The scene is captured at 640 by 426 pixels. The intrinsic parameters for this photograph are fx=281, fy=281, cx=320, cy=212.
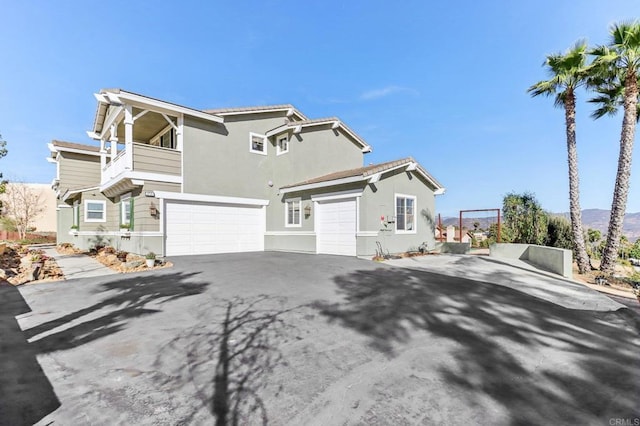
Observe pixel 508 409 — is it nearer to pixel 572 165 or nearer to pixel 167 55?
pixel 572 165

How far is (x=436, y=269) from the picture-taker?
A: 8.98m

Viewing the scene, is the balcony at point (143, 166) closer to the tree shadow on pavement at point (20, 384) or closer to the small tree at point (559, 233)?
the tree shadow on pavement at point (20, 384)

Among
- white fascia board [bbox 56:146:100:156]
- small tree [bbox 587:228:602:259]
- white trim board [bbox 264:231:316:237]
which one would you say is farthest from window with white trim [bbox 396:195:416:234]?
white fascia board [bbox 56:146:100:156]

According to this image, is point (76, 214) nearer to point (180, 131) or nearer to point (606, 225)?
point (180, 131)

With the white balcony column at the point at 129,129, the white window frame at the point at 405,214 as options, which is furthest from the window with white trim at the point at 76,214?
the white window frame at the point at 405,214

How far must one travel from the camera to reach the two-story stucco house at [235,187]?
11266 mm

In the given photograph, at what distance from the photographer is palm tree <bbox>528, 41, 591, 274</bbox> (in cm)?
1043

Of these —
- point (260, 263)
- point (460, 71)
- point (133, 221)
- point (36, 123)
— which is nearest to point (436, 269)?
point (260, 263)

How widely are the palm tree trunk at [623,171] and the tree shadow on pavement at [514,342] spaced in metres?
6.58

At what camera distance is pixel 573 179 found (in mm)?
10820

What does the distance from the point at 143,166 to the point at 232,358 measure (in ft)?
33.6

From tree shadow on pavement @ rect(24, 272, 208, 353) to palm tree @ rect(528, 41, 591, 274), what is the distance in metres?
13.2

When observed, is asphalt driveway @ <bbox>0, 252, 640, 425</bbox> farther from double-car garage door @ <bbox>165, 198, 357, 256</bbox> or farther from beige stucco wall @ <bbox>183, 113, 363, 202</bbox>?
beige stucco wall @ <bbox>183, 113, 363, 202</bbox>

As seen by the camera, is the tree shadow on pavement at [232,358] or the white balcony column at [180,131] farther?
the white balcony column at [180,131]
